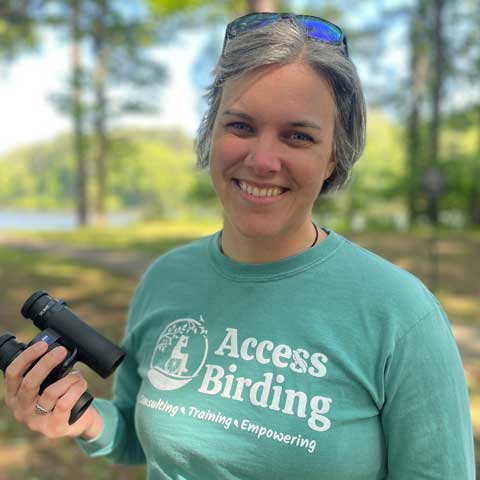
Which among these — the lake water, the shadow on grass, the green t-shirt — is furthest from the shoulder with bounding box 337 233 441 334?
the lake water

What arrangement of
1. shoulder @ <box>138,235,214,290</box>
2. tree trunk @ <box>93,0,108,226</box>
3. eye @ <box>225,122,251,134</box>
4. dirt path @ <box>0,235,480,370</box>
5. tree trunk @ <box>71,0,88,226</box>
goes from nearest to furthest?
eye @ <box>225,122,251,134</box> → shoulder @ <box>138,235,214,290</box> → dirt path @ <box>0,235,480,370</box> → tree trunk @ <box>71,0,88,226</box> → tree trunk @ <box>93,0,108,226</box>

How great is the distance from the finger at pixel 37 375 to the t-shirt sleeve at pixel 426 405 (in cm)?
66

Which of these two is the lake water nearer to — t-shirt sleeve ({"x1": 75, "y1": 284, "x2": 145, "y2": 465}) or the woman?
t-shirt sleeve ({"x1": 75, "y1": 284, "x2": 145, "y2": 465})

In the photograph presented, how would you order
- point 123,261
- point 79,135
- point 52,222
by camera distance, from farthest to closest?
1. point 52,222
2. point 79,135
3. point 123,261

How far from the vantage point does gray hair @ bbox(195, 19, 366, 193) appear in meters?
1.17

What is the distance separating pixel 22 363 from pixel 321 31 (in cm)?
93

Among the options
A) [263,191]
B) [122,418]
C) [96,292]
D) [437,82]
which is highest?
[263,191]

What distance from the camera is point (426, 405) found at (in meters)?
1.09

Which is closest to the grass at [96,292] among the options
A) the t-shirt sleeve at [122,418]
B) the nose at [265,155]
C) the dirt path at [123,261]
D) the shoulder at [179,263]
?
the dirt path at [123,261]

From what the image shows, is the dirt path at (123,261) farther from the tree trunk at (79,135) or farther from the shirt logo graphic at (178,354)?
the tree trunk at (79,135)

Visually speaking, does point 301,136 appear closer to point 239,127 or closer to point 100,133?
point 239,127

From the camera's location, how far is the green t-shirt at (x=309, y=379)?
110 cm

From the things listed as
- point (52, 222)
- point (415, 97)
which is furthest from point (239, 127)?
point (52, 222)

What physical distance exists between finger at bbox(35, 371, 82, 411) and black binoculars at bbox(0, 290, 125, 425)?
0.14ft
